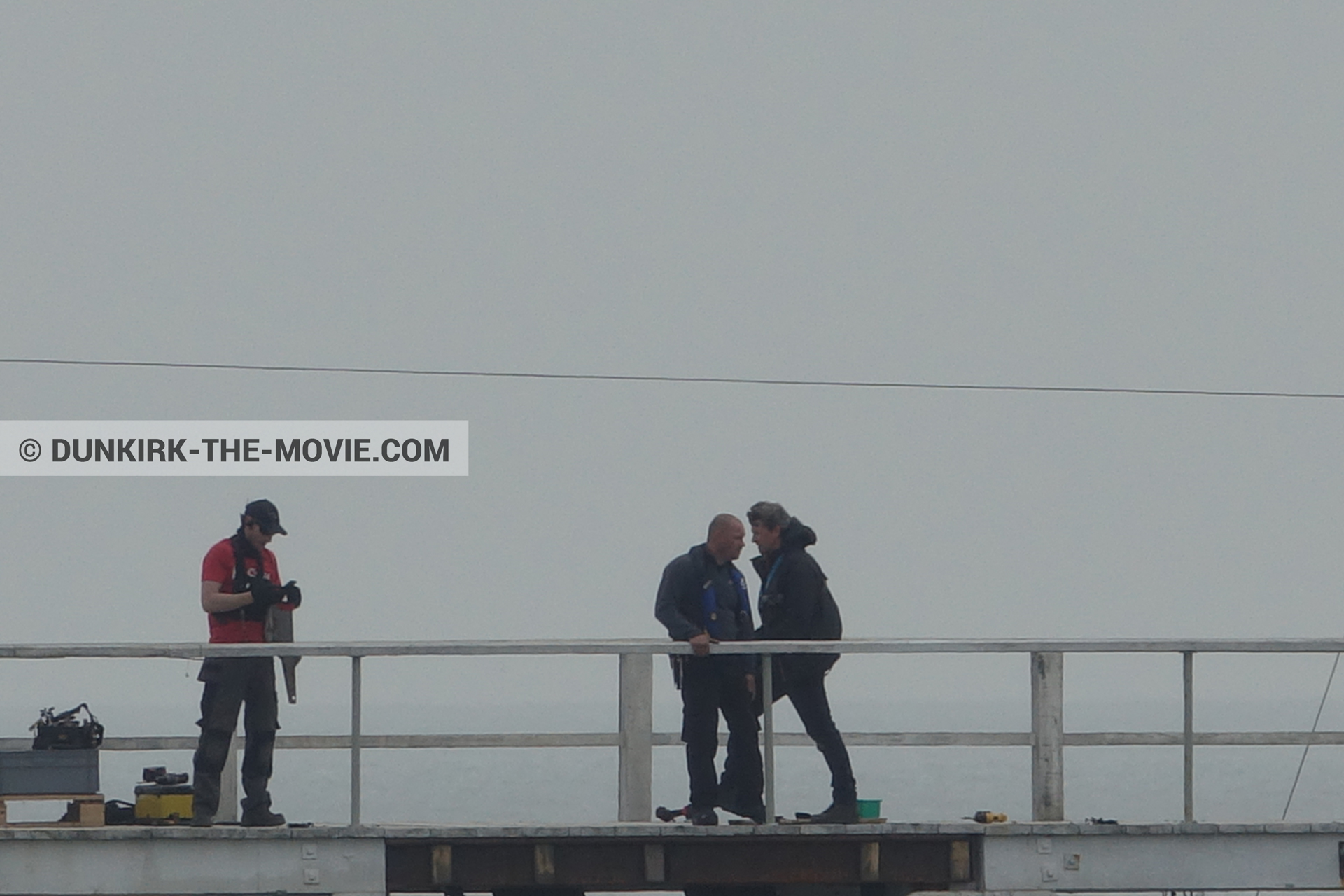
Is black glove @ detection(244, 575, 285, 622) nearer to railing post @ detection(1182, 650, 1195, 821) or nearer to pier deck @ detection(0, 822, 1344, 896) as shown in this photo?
pier deck @ detection(0, 822, 1344, 896)

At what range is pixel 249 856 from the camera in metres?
11.9

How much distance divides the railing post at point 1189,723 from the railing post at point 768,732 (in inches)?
87.1

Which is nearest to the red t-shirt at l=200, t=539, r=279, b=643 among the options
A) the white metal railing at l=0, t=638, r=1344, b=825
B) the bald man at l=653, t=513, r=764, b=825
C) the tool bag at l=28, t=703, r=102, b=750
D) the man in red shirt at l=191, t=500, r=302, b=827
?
the man in red shirt at l=191, t=500, r=302, b=827

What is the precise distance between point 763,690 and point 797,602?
531 mm

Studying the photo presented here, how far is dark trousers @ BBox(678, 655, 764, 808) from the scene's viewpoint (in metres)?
12.2

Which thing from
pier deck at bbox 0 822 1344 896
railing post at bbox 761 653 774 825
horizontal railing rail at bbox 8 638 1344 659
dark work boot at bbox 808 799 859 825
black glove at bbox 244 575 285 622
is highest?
black glove at bbox 244 575 285 622

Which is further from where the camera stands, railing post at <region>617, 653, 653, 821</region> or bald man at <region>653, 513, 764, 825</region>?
railing post at <region>617, 653, 653, 821</region>

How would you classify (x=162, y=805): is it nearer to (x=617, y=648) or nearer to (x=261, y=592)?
(x=261, y=592)

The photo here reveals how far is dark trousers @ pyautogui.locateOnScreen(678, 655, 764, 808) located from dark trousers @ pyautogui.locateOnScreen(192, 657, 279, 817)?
86.9 inches

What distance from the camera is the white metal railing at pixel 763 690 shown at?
11852 millimetres

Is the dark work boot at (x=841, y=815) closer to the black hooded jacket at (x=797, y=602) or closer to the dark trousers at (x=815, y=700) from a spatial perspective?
the dark trousers at (x=815, y=700)

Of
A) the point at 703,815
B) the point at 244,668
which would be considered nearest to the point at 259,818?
the point at 244,668

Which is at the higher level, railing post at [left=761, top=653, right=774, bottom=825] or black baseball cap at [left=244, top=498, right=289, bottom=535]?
black baseball cap at [left=244, top=498, right=289, bottom=535]

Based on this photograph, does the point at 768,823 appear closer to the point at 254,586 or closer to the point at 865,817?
the point at 865,817
